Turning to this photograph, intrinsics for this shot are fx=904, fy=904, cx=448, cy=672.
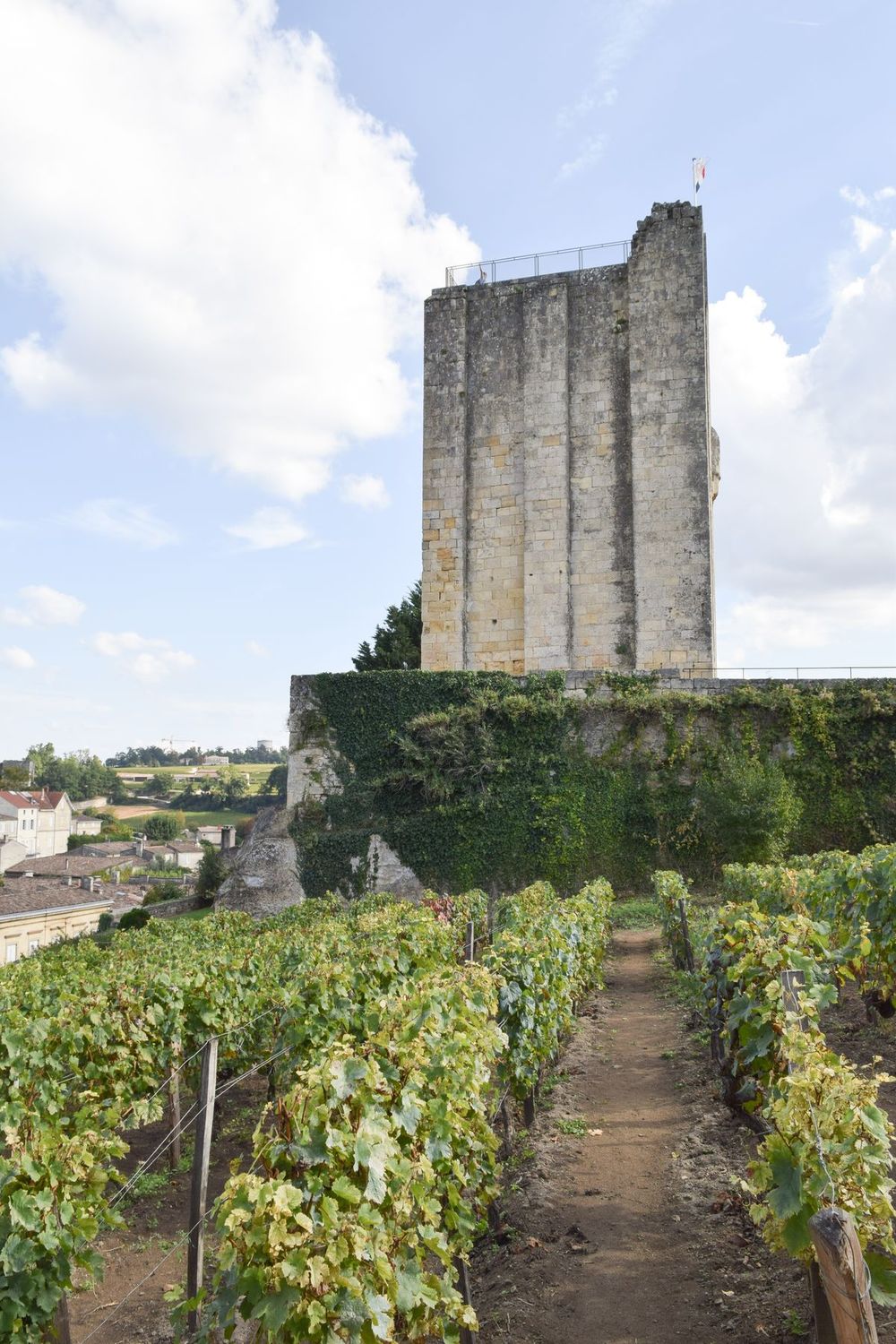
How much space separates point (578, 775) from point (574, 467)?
23.5ft

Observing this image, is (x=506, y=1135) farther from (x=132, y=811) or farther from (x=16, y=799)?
(x=132, y=811)

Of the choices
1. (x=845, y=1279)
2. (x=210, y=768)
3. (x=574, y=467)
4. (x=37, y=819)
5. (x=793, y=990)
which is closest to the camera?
(x=845, y=1279)

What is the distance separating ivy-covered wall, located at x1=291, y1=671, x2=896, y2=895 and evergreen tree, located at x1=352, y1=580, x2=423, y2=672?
718cm

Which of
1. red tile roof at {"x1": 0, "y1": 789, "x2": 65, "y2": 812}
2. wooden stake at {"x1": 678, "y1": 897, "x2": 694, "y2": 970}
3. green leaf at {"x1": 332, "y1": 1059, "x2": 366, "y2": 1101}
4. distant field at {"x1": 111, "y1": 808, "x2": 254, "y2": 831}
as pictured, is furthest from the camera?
distant field at {"x1": 111, "y1": 808, "x2": 254, "y2": 831}

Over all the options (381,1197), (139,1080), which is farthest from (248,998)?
(381,1197)

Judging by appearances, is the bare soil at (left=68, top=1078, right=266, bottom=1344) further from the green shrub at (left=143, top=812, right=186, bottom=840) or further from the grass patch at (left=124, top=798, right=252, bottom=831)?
the grass patch at (left=124, top=798, right=252, bottom=831)

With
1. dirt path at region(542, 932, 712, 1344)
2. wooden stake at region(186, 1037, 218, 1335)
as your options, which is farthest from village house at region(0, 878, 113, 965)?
wooden stake at region(186, 1037, 218, 1335)

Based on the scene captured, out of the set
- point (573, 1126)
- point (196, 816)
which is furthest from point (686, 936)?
point (196, 816)

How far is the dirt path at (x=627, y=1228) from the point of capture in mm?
3898

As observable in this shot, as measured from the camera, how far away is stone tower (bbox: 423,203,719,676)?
64.8 ft

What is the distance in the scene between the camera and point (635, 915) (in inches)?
680

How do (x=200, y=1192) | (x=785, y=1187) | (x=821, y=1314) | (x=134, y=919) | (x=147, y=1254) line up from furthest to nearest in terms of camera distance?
1. (x=134, y=919)
2. (x=147, y=1254)
3. (x=200, y=1192)
4. (x=785, y=1187)
5. (x=821, y=1314)

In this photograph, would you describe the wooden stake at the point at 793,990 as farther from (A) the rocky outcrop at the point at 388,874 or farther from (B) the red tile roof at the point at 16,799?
(B) the red tile roof at the point at 16,799

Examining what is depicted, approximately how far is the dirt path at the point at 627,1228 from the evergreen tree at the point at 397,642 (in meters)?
20.4
